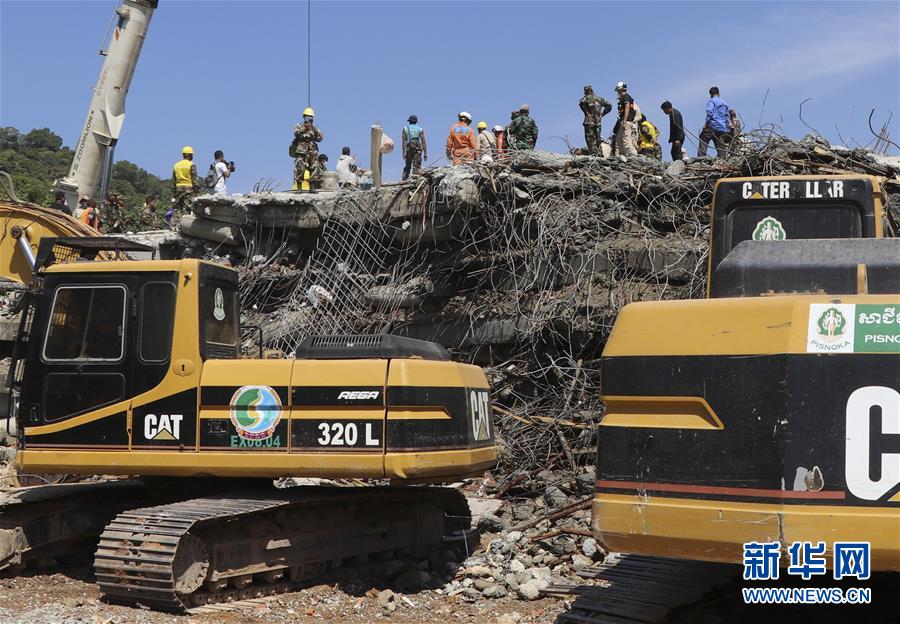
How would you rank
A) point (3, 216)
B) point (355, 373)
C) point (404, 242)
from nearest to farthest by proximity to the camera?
point (355, 373) < point (3, 216) < point (404, 242)

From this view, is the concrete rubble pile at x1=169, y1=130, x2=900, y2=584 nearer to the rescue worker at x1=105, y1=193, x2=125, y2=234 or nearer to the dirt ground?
the dirt ground

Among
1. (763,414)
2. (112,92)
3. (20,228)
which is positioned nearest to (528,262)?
(20,228)

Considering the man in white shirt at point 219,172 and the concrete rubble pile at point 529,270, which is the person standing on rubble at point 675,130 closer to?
the concrete rubble pile at point 529,270

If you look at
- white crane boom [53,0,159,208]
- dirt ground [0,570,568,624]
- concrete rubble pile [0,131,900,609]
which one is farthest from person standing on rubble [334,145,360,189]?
dirt ground [0,570,568,624]

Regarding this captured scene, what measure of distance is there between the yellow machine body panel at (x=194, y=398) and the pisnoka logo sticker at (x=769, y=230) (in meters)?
2.52

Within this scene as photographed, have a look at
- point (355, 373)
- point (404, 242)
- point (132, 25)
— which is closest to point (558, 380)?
point (404, 242)

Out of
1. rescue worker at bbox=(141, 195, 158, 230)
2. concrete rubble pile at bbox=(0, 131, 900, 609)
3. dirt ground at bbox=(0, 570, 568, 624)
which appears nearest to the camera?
dirt ground at bbox=(0, 570, 568, 624)

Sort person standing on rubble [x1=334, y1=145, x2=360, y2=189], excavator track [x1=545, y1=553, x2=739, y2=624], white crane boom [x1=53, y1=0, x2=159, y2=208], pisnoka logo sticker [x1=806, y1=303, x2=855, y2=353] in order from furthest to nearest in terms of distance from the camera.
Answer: white crane boom [x1=53, y1=0, x2=159, y2=208]
person standing on rubble [x1=334, y1=145, x2=360, y2=189]
excavator track [x1=545, y1=553, x2=739, y2=624]
pisnoka logo sticker [x1=806, y1=303, x2=855, y2=353]

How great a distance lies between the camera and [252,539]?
303 inches

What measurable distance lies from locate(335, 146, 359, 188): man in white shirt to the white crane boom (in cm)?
566

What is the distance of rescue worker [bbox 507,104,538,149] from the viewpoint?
1572 centimetres

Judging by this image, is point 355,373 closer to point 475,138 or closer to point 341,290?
→ point 341,290

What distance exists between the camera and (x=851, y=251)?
16.7 ft

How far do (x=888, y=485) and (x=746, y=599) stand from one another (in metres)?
1.06
